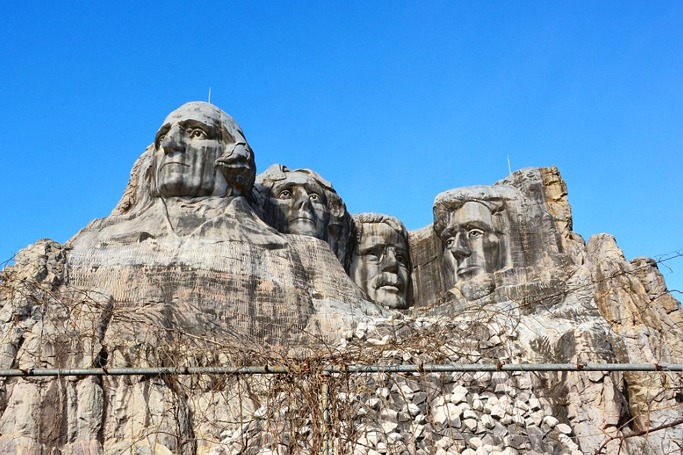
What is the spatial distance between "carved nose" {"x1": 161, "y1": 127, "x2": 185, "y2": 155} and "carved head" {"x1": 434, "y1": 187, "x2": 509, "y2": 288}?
462cm

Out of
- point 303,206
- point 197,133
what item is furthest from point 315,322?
point 197,133

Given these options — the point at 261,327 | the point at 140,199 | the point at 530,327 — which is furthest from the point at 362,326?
the point at 140,199

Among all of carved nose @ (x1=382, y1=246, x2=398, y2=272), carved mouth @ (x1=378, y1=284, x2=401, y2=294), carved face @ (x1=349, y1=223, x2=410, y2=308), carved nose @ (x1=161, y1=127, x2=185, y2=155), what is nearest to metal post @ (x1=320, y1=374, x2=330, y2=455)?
carved nose @ (x1=161, y1=127, x2=185, y2=155)

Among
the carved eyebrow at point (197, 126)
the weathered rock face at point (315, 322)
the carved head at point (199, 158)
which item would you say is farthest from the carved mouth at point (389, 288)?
the carved eyebrow at point (197, 126)

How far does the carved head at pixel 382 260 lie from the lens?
53.0 feet

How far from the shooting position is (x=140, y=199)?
14.6 metres

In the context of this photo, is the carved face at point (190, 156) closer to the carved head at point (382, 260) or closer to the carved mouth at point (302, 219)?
the carved mouth at point (302, 219)

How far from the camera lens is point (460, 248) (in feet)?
51.2

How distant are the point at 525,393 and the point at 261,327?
3557 mm

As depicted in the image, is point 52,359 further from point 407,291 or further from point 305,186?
point 407,291

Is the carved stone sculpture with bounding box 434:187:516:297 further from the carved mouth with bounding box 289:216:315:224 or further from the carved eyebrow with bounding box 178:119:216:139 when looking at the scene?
the carved eyebrow with bounding box 178:119:216:139

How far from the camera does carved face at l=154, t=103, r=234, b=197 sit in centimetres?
1393

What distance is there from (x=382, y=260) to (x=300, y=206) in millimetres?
1959

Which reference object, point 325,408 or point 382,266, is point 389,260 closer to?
point 382,266
